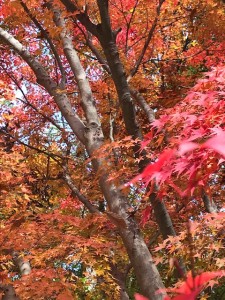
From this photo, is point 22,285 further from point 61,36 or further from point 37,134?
point 37,134

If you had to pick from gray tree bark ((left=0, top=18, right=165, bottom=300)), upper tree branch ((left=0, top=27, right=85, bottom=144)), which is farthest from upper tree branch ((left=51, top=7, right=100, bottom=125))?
upper tree branch ((left=0, top=27, right=85, bottom=144))

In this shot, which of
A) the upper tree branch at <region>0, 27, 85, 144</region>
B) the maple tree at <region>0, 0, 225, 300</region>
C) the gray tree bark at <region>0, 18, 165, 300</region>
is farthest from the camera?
the upper tree branch at <region>0, 27, 85, 144</region>

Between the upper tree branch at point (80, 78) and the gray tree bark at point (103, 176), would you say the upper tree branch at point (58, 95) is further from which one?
the upper tree branch at point (80, 78)

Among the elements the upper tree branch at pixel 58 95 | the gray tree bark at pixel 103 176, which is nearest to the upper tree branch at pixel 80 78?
the gray tree bark at pixel 103 176

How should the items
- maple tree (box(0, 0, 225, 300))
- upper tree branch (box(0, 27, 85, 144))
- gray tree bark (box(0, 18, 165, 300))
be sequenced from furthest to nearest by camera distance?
upper tree branch (box(0, 27, 85, 144)), gray tree bark (box(0, 18, 165, 300)), maple tree (box(0, 0, 225, 300))

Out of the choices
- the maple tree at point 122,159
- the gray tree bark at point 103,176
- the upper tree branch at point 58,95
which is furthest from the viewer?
the upper tree branch at point 58,95

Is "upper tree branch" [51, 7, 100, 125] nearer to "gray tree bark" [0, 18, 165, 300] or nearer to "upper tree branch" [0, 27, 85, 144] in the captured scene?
"gray tree bark" [0, 18, 165, 300]

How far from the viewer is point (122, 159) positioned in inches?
232

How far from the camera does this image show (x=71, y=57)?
4996 mm

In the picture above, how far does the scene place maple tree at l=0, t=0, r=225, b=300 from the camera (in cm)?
241

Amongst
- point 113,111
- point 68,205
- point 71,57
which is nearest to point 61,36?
point 71,57

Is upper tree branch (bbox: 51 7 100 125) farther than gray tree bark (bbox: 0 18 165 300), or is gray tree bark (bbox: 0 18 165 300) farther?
upper tree branch (bbox: 51 7 100 125)

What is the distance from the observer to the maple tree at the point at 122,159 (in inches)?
95.0

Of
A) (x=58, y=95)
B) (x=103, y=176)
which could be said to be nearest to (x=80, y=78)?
(x=58, y=95)
